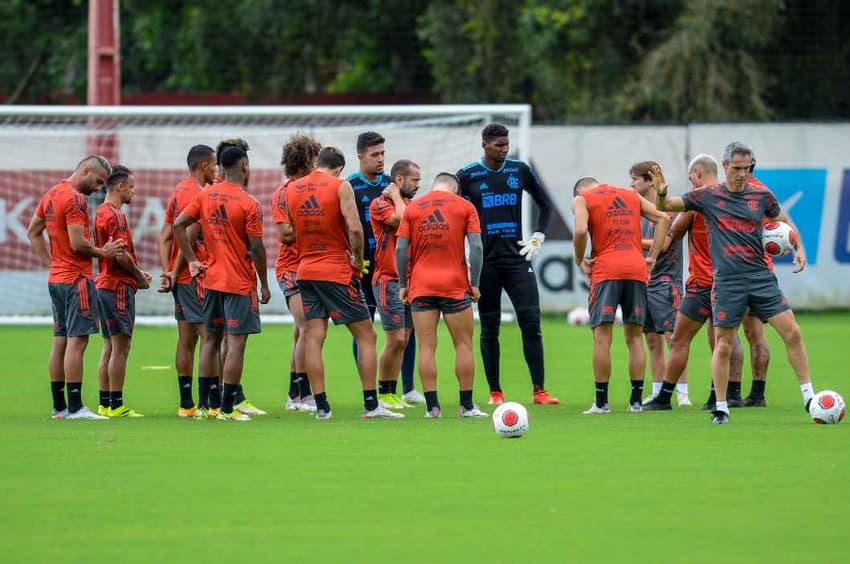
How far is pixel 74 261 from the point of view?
11633 mm

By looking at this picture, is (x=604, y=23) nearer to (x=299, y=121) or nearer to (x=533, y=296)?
(x=299, y=121)

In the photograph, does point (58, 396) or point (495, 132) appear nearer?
point (58, 396)

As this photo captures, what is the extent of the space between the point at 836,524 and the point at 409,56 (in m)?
30.3

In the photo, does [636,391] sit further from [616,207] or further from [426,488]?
[426,488]

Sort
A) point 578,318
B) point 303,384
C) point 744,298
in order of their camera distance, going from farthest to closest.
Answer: point 578,318 → point 303,384 → point 744,298

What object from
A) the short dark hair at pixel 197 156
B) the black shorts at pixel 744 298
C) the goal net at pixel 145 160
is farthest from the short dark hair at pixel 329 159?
the goal net at pixel 145 160

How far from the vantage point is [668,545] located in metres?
6.53

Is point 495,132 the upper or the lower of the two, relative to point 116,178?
upper

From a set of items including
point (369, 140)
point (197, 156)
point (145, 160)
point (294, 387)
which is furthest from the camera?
point (145, 160)

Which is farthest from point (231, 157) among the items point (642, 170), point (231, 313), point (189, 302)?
point (642, 170)

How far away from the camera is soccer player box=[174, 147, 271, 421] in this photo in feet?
36.7

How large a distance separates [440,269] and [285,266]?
1.76 metres

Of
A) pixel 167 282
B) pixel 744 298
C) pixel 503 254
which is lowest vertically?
pixel 167 282

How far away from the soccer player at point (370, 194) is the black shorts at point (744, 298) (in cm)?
297
